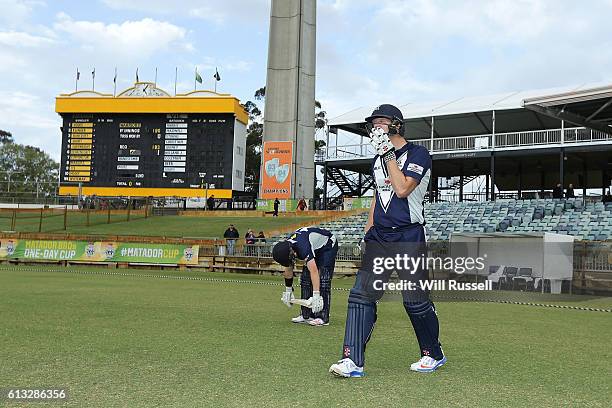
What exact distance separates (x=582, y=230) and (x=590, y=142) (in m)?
12.8

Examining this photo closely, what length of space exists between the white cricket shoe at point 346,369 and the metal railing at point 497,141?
27.9 metres

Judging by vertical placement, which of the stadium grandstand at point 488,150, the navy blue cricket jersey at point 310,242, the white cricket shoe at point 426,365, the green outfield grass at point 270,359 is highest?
the stadium grandstand at point 488,150

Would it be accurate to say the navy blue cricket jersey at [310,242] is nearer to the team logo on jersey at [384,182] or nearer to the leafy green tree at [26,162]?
the team logo on jersey at [384,182]

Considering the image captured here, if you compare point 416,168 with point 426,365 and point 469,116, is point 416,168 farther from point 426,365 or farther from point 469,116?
point 469,116

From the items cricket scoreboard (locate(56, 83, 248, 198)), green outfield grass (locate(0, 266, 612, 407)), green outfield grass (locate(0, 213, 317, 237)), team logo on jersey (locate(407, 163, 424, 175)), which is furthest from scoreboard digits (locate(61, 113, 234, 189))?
team logo on jersey (locate(407, 163, 424, 175))

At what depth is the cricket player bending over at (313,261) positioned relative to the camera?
783 cm

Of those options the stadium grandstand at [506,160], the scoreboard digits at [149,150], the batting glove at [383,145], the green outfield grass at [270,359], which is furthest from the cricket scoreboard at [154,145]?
the batting glove at [383,145]

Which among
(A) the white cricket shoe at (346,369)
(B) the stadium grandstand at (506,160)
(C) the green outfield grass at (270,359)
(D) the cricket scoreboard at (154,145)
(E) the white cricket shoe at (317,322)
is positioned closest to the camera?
(C) the green outfield grass at (270,359)

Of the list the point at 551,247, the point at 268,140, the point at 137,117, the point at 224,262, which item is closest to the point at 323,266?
the point at 551,247

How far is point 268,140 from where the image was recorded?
1657 inches

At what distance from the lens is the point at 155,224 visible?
128 ft

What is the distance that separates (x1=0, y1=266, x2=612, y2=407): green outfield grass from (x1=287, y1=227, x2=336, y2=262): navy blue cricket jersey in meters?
0.97

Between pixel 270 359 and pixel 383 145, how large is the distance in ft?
6.72

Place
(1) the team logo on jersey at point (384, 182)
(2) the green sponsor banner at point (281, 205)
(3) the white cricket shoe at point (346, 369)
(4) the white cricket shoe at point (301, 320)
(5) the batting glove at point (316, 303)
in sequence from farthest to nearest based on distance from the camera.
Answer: (2) the green sponsor banner at point (281, 205) → (4) the white cricket shoe at point (301, 320) → (5) the batting glove at point (316, 303) → (1) the team logo on jersey at point (384, 182) → (3) the white cricket shoe at point (346, 369)
